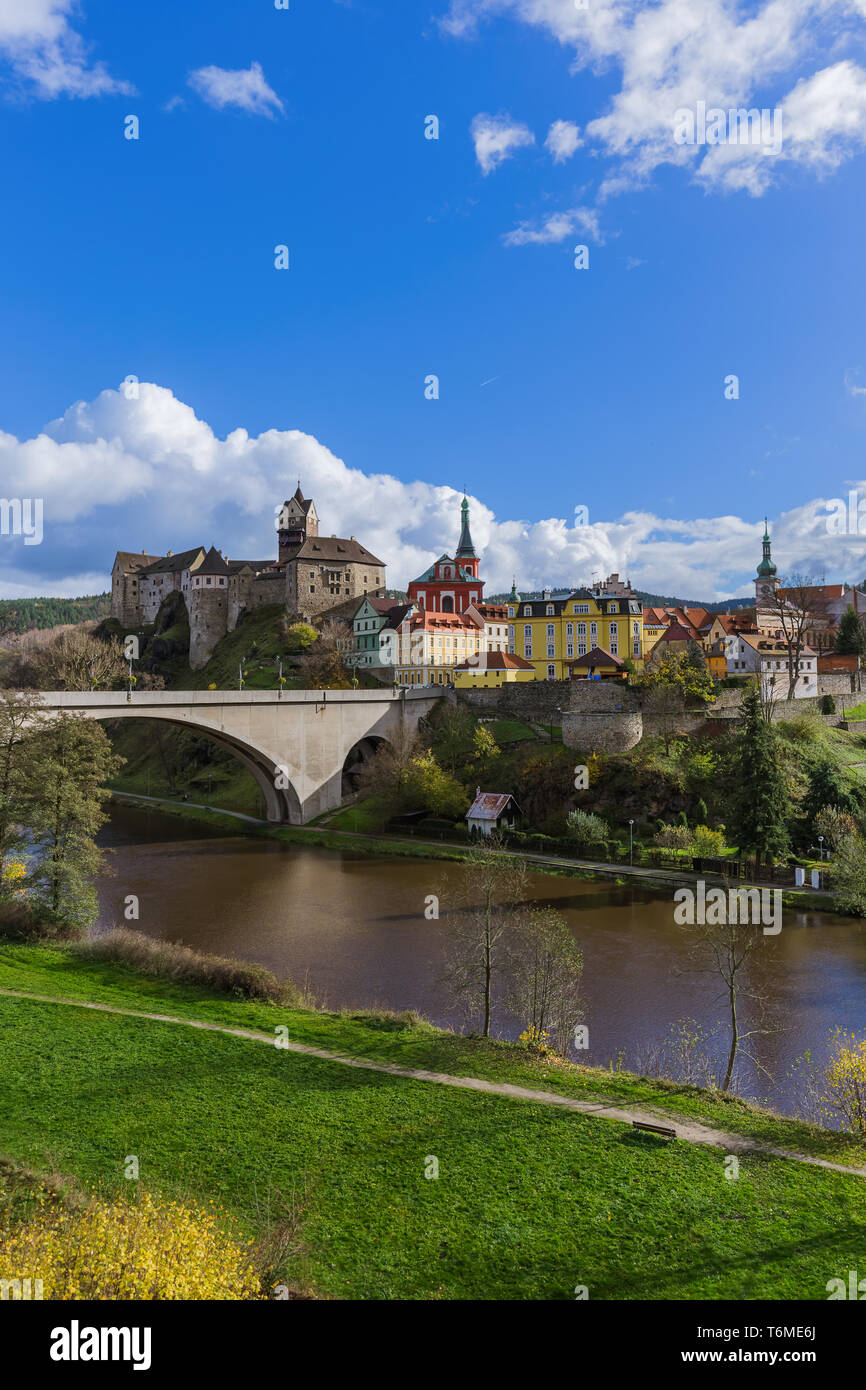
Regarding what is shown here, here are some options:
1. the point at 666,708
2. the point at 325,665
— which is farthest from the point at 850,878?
the point at 325,665

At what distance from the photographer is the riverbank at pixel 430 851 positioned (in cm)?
3571

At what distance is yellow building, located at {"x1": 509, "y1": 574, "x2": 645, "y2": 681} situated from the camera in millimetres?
66125

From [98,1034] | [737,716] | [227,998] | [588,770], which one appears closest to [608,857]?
[588,770]

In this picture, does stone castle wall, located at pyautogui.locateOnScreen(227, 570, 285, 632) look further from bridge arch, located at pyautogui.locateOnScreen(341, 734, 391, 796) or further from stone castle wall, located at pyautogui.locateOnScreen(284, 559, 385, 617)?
bridge arch, located at pyautogui.locateOnScreen(341, 734, 391, 796)

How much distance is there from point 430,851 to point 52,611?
164311 mm

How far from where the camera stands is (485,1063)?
16.7m

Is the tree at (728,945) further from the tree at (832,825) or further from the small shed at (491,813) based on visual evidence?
the small shed at (491,813)

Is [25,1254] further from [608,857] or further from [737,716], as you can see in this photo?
[737,716]

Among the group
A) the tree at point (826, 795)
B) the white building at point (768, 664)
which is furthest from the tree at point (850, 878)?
the white building at point (768, 664)

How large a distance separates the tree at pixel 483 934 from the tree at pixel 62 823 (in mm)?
12050

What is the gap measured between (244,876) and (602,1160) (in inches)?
1167

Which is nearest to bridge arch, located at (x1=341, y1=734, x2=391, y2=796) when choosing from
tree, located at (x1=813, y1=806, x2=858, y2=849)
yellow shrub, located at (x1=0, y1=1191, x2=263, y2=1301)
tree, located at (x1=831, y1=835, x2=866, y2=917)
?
tree, located at (x1=813, y1=806, x2=858, y2=849)

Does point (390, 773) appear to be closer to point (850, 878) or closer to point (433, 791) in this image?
point (433, 791)

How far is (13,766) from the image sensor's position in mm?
27000
